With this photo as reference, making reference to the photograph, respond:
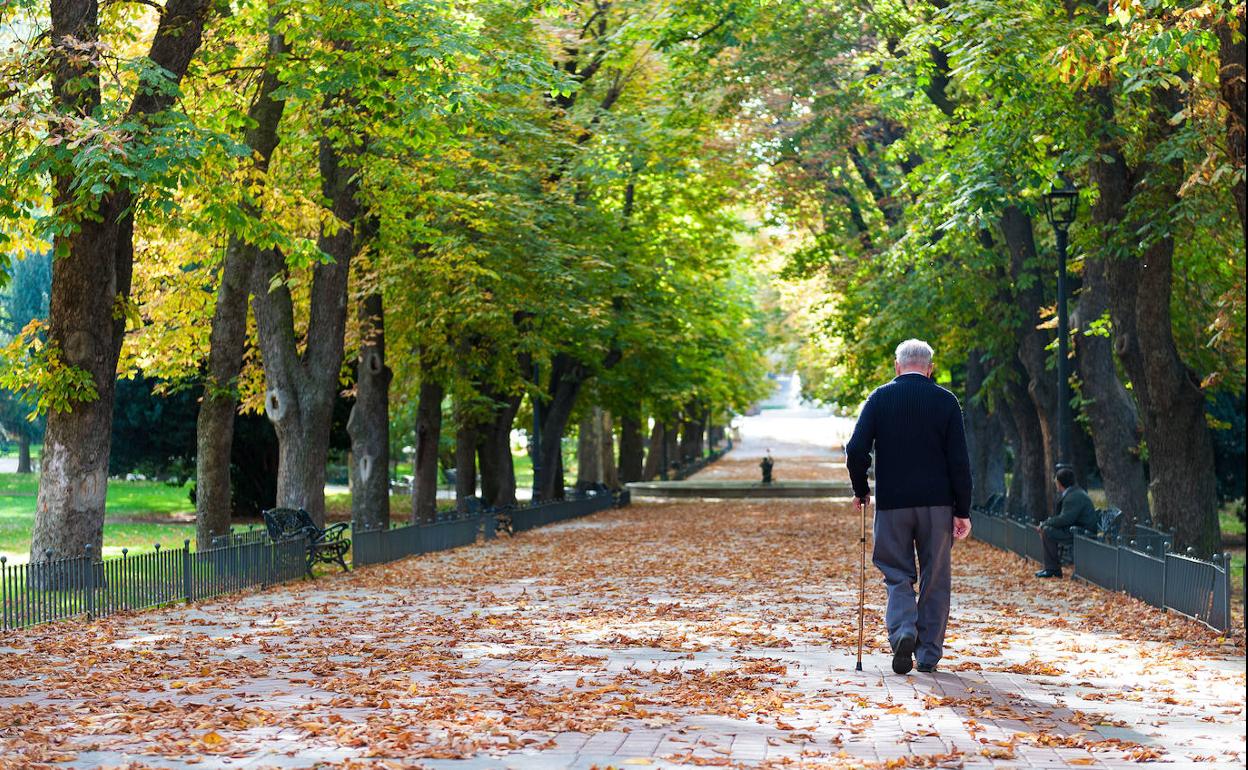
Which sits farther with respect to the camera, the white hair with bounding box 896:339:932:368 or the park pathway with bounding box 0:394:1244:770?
the white hair with bounding box 896:339:932:368

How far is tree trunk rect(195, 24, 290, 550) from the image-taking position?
1944 cm

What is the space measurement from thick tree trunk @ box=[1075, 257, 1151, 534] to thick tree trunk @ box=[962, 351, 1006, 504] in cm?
813

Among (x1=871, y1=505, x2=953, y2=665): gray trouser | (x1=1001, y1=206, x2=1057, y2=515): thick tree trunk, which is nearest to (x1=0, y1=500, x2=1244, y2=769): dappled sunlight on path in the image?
(x1=871, y1=505, x2=953, y2=665): gray trouser

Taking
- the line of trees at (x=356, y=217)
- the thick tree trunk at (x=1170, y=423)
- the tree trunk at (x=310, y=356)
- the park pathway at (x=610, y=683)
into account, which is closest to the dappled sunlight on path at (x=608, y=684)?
the park pathway at (x=610, y=683)

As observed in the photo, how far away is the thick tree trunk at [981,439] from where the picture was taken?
30.2 metres

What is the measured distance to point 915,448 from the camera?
941 cm

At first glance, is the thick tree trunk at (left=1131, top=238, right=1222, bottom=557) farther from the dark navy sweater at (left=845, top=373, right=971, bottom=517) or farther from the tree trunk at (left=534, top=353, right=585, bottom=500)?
the tree trunk at (left=534, top=353, right=585, bottom=500)

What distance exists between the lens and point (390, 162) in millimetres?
19766

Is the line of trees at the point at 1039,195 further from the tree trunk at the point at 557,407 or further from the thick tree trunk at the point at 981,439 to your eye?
the tree trunk at the point at 557,407

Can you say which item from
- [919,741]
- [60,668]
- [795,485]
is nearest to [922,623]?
[919,741]

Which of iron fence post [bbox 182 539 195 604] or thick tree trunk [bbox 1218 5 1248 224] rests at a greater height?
thick tree trunk [bbox 1218 5 1248 224]

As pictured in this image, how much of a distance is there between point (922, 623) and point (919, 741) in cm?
237

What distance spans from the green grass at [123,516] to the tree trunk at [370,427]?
4923 millimetres

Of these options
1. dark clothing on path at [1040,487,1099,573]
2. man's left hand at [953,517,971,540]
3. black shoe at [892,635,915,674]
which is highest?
man's left hand at [953,517,971,540]
